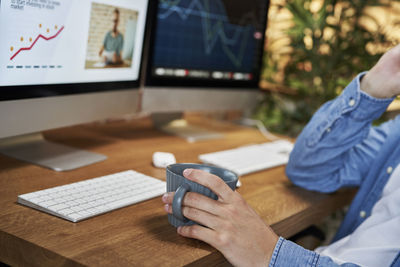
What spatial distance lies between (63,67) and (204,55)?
58cm

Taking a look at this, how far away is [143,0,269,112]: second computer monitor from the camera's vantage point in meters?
1.34

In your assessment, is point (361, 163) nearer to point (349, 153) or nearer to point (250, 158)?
point (349, 153)

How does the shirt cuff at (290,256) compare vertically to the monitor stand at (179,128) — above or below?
below

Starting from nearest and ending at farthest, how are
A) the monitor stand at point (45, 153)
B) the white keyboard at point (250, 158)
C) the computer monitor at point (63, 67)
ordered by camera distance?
the computer monitor at point (63, 67), the monitor stand at point (45, 153), the white keyboard at point (250, 158)

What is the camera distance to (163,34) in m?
1.33

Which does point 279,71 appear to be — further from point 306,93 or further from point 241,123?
point 241,123

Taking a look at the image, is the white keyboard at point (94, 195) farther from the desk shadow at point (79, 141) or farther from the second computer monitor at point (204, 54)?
the second computer monitor at point (204, 54)

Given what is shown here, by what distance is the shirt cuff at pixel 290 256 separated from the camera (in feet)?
2.38

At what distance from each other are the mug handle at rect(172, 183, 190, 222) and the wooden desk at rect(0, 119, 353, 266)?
0.04 meters

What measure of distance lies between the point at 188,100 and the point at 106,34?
0.44 m

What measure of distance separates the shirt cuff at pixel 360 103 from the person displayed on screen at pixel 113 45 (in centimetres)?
53

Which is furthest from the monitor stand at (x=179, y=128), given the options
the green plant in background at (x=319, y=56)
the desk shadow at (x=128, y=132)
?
the green plant in background at (x=319, y=56)

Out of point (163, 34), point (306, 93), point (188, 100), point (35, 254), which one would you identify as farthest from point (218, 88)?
point (35, 254)

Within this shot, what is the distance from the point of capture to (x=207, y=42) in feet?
4.78
